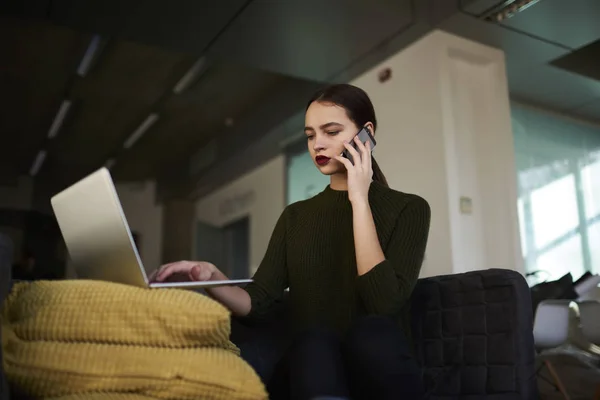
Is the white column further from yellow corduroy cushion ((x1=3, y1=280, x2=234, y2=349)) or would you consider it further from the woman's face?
yellow corduroy cushion ((x1=3, y1=280, x2=234, y2=349))

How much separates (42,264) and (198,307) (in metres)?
4.31

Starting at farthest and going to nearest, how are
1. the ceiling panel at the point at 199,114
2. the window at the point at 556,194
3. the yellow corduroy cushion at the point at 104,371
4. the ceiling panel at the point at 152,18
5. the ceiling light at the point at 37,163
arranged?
the ceiling light at the point at 37,163 → the ceiling panel at the point at 199,114 → the window at the point at 556,194 → the ceiling panel at the point at 152,18 → the yellow corduroy cushion at the point at 104,371

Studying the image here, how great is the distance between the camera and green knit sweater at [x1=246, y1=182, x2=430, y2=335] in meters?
0.87

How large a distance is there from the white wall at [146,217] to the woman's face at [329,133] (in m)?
4.38

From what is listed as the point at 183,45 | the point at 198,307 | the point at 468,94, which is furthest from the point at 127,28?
the point at 198,307

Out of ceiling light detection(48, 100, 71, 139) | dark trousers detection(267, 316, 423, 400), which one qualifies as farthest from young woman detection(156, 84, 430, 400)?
ceiling light detection(48, 100, 71, 139)

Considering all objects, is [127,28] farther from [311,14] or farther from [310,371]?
[310,371]

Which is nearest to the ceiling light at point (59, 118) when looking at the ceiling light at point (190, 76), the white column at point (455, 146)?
the ceiling light at point (190, 76)

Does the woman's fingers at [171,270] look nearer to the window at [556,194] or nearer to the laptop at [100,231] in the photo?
the laptop at [100,231]

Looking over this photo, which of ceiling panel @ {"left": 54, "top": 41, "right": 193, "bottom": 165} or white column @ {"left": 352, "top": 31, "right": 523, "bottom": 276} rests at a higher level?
ceiling panel @ {"left": 54, "top": 41, "right": 193, "bottom": 165}

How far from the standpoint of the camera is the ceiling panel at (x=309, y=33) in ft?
8.25

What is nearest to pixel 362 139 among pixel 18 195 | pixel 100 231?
pixel 100 231

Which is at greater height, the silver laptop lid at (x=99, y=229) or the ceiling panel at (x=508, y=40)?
the ceiling panel at (x=508, y=40)

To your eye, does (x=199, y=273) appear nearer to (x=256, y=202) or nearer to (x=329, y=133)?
(x=329, y=133)
